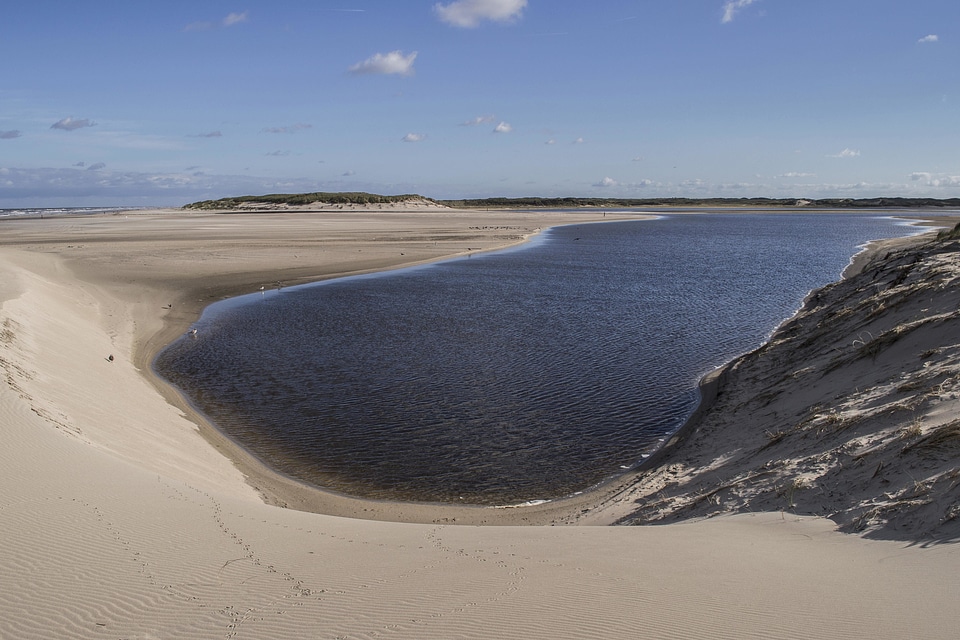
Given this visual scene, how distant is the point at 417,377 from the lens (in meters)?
15.9

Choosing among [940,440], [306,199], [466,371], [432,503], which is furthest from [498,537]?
[306,199]

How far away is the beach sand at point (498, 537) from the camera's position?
4.79m

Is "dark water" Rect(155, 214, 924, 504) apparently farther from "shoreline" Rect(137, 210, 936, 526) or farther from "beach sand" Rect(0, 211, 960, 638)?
"beach sand" Rect(0, 211, 960, 638)

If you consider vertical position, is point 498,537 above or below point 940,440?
below

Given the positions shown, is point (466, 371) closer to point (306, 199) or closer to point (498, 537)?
point (498, 537)

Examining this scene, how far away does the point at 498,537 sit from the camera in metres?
7.09

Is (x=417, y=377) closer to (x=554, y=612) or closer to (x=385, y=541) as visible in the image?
(x=385, y=541)

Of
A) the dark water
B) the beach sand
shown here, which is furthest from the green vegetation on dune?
the beach sand

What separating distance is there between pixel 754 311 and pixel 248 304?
19.7 m

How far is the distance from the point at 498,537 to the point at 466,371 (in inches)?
368

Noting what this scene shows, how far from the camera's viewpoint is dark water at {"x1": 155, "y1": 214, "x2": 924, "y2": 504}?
11281 millimetres

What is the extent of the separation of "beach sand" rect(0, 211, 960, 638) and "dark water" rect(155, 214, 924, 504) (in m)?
0.99

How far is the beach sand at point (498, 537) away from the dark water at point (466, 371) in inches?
38.8

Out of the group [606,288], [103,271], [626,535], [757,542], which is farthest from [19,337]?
[606,288]
